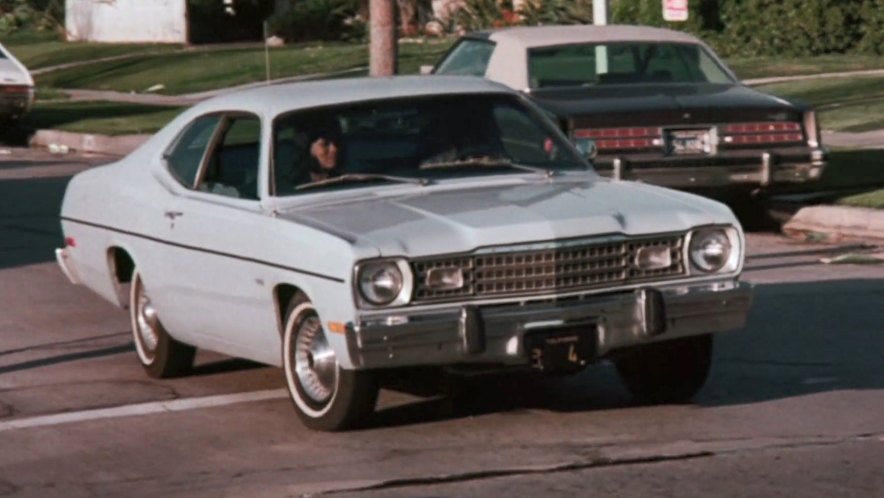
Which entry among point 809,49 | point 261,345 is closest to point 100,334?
point 261,345

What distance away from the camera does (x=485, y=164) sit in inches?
375

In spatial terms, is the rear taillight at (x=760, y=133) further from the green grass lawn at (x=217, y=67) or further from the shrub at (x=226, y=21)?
the shrub at (x=226, y=21)

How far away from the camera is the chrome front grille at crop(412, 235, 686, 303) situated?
832cm

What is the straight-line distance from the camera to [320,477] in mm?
7914

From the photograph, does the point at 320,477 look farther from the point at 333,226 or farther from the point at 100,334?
the point at 100,334

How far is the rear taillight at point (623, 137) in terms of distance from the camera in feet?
49.4

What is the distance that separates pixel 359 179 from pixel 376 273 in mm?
1093

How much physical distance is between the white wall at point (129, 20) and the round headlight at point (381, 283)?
35.1 meters

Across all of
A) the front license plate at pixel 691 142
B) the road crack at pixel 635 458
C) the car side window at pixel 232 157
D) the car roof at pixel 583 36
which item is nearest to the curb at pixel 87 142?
the car roof at pixel 583 36

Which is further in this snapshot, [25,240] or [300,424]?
[25,240]

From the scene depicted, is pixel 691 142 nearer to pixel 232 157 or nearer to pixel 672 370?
pixel 232 157

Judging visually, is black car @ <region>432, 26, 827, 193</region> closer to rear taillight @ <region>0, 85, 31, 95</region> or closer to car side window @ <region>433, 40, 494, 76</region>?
car side window @ <region>433, 40, 494, 76</region>

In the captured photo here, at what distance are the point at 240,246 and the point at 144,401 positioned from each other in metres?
1.16

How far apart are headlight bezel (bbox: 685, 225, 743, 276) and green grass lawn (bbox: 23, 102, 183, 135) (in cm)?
1827
